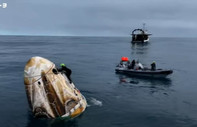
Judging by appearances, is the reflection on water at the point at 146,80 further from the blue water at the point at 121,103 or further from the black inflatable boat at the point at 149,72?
the black inflatable boat at the point at 149,72

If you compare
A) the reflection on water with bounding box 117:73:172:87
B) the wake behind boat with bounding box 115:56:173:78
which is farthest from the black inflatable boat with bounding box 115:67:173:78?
the reflection on water with bounding box 117:73:172:87

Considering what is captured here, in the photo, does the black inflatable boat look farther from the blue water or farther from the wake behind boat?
the blue water

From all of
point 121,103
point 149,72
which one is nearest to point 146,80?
point 149,72

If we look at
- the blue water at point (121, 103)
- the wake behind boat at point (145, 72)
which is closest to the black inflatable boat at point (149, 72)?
the wake behind boat at point (145, 72)

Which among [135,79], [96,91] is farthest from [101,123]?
[135,79]

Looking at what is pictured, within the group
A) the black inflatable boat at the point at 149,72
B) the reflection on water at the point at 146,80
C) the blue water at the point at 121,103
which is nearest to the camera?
the blue water at the point at 121,103

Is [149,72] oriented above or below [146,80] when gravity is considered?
above

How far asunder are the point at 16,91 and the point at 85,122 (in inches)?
540

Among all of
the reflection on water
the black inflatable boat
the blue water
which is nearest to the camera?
the blue water

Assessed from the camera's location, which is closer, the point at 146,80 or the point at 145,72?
the point at 146,80

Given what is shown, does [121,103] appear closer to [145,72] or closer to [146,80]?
[146,80]

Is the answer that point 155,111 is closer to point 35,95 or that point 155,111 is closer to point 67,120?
point 67,120

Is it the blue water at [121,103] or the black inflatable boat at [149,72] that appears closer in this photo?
the blue water at [121,103]

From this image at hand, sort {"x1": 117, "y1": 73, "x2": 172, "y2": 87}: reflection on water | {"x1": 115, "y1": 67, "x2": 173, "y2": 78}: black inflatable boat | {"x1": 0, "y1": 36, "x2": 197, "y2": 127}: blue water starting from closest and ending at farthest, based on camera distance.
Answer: {"x1": 0, "y1": 36, "x2": 197, "y2": 127}: blue water < {"x1": 117, "y1": 73, "x2": 172, "y2": 87}: reflection on water < {"x1": 115, "y1": 67, "x2": 173, "y2": 78}: black inflatable boat
